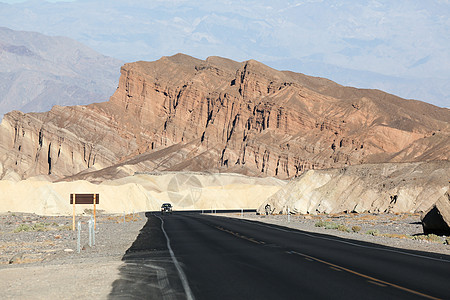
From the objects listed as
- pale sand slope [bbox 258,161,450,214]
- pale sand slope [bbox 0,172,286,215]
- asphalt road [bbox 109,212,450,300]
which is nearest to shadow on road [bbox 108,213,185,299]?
asphalt road [bbox 109,212,450,300]

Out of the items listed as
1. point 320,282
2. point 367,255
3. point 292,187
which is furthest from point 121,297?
point 292,187

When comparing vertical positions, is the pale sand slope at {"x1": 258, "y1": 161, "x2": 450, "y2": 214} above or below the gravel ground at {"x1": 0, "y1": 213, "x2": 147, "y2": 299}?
above

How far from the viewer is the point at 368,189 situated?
→ 68375 millimetres

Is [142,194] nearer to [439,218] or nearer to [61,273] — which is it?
[439,218]

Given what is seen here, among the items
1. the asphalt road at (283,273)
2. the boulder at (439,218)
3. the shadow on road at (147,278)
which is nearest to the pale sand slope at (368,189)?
the boulder at (439,218)

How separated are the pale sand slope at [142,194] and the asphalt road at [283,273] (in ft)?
190


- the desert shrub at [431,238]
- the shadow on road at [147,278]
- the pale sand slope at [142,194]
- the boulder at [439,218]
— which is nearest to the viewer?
the shadow on road at [147,278]

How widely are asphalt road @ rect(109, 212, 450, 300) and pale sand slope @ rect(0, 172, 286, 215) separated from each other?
57.8 meters

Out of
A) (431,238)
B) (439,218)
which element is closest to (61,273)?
(431,238)

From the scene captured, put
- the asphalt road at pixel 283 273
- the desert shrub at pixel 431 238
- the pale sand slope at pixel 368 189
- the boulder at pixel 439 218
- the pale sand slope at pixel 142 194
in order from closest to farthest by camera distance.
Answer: the asphalt road at pixel 283 273, the desert shrub at pixel 431 238, the boulder at pixel 439 218, the pale sand slope at pixel 368 189, the pale sand slope at pixel 142 194

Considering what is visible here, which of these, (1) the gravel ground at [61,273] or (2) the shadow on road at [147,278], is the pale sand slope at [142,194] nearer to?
(1) the gravel ground at [61,273]

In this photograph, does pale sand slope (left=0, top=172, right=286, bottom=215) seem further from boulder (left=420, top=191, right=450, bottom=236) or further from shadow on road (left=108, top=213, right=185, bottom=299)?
shadow on road (left=108, top=213, right=185, bottom=299)

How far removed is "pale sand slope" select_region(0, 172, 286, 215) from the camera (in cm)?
7644

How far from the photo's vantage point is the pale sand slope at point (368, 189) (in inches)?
2425
